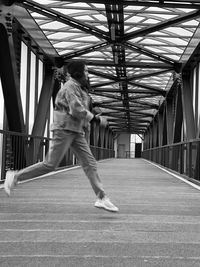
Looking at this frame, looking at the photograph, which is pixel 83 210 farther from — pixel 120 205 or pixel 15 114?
pixel 15 114

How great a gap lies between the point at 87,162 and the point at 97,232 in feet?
3.65

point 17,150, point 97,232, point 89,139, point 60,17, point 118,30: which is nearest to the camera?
point 97,232

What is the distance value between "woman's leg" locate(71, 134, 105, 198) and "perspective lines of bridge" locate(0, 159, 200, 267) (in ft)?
1.02

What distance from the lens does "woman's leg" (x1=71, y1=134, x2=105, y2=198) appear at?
492cm

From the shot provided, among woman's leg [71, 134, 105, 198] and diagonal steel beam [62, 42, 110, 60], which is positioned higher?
diagonal steel beam [62, 42, 110, 60]

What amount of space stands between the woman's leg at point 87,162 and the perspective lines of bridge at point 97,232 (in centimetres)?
31

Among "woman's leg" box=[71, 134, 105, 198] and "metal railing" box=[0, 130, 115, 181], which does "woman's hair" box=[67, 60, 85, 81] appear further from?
"metal railing" box=[0, 130, 115, 181]

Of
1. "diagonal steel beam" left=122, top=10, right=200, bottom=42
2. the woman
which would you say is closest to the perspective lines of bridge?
the woman

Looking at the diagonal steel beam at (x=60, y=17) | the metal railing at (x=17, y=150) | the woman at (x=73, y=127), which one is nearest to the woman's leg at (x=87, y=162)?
the woman at (x=73, y=127)

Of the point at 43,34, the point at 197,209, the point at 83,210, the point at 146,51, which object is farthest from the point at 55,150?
the point at 146,51

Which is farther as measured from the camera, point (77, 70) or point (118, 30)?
point (118, 30)

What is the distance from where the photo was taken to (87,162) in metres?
4.94

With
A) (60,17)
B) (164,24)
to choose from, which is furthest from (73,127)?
(164,24)

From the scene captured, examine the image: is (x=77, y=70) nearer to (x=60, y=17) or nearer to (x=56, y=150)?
(x=56, y=150)
